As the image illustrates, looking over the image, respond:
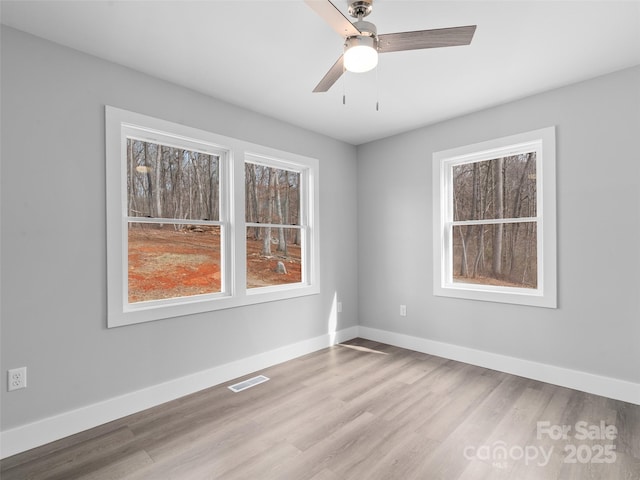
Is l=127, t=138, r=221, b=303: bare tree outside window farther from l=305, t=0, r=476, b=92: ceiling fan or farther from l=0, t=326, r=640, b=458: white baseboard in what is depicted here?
l=305, t=0, r=476, b=92: ceiling fan

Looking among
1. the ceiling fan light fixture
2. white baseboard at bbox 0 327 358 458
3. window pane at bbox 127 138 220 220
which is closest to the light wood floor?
white baseboard at bbox 0 327 358 458

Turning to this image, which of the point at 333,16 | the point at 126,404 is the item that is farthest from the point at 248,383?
the point at 333,16

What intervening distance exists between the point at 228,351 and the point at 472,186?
3.05 meters

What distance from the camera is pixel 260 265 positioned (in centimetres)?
366

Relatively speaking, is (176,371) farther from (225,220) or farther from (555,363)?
(555,363)

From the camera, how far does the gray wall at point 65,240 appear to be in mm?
2115

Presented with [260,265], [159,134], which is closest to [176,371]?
[260,265]

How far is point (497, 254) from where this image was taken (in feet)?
11.6

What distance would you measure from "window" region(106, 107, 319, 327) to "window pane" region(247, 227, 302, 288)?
0.01m

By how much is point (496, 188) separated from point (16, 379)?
4.22 meters

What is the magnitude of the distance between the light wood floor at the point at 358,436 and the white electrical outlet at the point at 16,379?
41 cm

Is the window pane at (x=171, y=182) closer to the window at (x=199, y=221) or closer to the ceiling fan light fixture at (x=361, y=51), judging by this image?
the window at (x=199, y=221)

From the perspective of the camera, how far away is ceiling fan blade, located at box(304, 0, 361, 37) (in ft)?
4.90

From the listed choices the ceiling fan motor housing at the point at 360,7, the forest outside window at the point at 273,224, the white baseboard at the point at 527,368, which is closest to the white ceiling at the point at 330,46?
the ceiling fan motor housing at the point at 360,7
